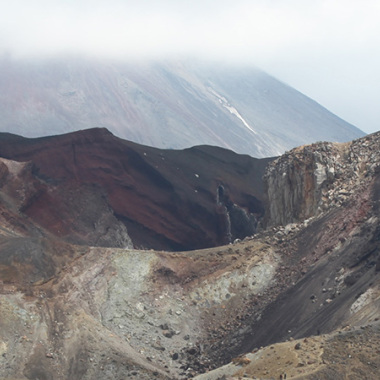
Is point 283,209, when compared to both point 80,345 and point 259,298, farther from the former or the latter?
point 80,345

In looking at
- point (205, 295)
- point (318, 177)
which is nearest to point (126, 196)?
point (318, 177)

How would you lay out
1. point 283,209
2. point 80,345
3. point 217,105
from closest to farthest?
1. point 80,345
2. point 283,209
3. point 217,105

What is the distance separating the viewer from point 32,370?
31906 mm

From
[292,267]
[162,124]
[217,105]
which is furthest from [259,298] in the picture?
[217,105]

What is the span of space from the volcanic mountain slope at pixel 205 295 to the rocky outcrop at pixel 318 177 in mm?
117

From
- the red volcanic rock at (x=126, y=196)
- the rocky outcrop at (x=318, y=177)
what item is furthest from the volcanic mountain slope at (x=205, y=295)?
the red volcanic rock at (x=126, y=196)

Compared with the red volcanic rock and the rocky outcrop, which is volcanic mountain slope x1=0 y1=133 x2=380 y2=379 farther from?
the red volcanic rock

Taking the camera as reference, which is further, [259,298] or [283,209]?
[283,209]

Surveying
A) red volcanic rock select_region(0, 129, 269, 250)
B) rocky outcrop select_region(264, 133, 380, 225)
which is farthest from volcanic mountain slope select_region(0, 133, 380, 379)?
red volcanic rock select_region(0, 129, 269, 250)

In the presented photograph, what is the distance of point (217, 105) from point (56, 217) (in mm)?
138732

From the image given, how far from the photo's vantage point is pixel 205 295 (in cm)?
4056

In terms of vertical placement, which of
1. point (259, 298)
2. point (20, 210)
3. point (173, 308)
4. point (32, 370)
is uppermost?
point (259, 298)

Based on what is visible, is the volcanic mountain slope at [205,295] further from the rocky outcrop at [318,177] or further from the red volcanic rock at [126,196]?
the red volcanic rock at [126,196]

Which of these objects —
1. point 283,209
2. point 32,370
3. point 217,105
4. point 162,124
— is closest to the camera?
point 32,370
